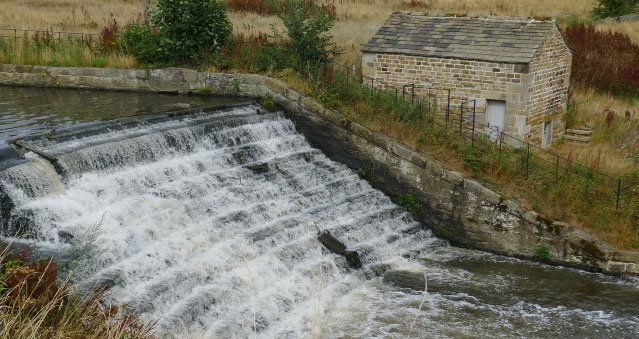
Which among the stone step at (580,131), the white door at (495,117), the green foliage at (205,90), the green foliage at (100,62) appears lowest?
the stone step at (580,131)

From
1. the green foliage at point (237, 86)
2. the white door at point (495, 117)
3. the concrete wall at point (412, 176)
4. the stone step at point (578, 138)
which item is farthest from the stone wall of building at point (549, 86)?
the green foliage at point (237, 86)

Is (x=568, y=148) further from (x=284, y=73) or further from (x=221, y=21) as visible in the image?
(x=221, y=21)

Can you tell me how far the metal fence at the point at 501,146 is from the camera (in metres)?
15.7

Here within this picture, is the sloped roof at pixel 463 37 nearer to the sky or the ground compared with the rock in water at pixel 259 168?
nearer to the sky

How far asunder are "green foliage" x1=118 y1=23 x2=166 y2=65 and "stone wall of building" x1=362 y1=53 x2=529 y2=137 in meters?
5.92

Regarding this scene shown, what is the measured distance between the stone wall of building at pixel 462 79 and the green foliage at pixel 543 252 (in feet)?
12.4

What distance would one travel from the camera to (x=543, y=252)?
15305 millimetres

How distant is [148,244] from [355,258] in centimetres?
425

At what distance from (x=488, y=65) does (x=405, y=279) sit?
663 cm

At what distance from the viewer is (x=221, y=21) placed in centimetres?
2080

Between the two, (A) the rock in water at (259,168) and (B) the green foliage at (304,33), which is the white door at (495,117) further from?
(A) the rock in water at (259,168)

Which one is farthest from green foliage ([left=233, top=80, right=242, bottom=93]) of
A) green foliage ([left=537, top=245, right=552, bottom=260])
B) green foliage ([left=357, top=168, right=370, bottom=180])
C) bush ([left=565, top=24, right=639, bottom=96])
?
bush ([left=565, top=24, right=639, bottom=96])

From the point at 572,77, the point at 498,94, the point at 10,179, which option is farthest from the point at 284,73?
the point at 572,77

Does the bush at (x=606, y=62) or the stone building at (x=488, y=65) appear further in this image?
the bush at (x=606, y=62)
